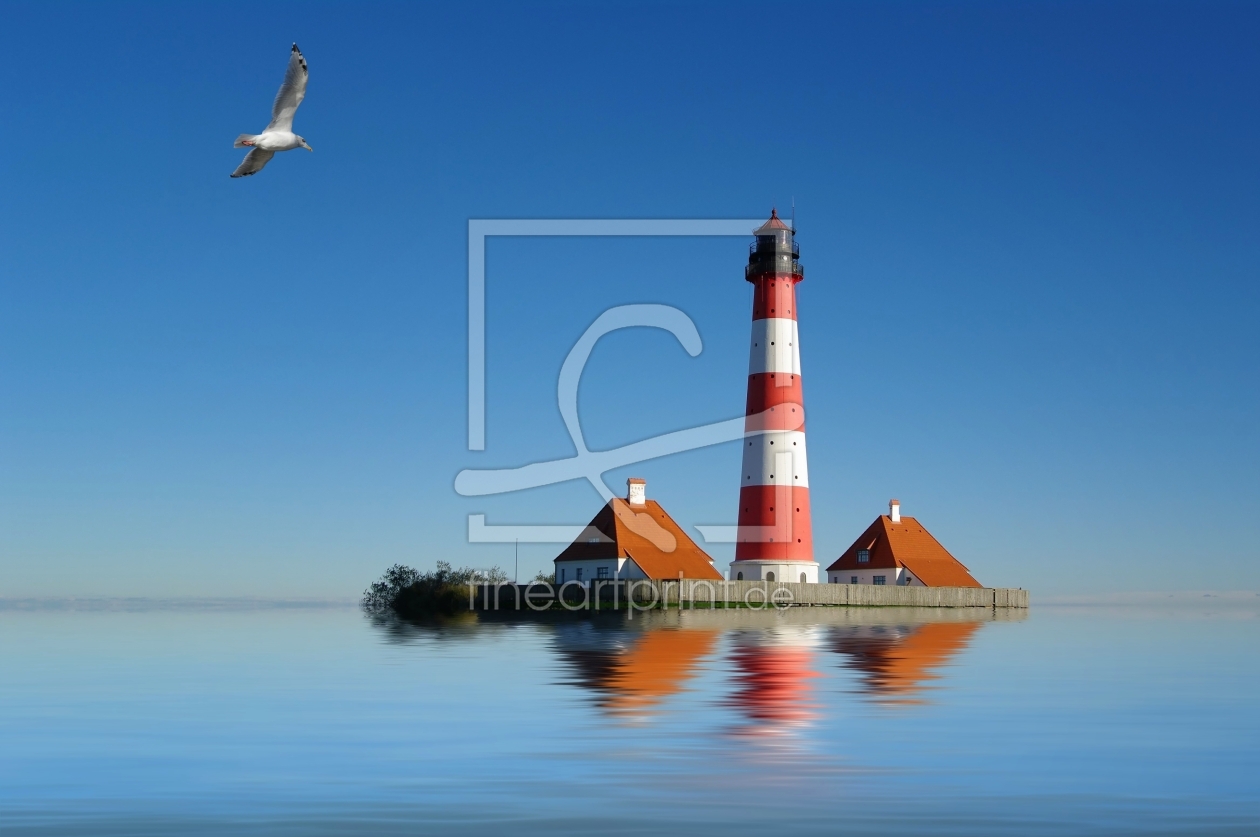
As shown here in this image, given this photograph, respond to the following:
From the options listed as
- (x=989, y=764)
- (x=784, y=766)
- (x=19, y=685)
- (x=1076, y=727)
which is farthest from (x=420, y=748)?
(x=19, y=685)

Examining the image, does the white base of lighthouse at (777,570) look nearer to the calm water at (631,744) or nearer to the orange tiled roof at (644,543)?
the orange tiled roof at (644,543)

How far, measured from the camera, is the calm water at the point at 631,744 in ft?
35.1

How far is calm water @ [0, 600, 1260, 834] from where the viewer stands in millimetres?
10688

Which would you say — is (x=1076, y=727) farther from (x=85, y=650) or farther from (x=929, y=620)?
(x=929, y=620)

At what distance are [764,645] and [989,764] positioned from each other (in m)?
20.6

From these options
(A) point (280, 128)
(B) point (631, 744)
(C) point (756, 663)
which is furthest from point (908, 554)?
(B) point (631, 744)

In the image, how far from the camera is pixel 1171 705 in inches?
787

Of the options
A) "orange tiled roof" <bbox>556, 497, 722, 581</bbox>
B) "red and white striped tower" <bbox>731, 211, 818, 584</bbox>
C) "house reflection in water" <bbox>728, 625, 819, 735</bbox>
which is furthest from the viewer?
"orange tiled roof" <bbox>556, 497, 722, 581</bbox>

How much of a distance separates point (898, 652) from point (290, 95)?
785 inches

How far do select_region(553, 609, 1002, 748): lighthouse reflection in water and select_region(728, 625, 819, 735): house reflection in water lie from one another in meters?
0.02

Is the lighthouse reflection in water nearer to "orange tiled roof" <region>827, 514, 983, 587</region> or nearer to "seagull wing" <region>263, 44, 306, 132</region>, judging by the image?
"seagull wing" <region>263, 44, 306, 132</region>

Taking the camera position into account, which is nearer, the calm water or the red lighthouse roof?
the calm water

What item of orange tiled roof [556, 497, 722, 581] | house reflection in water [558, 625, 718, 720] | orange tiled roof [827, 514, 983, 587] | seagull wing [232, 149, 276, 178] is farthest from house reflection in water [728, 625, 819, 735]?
orange tiled roof [827, 514, 983, 587]

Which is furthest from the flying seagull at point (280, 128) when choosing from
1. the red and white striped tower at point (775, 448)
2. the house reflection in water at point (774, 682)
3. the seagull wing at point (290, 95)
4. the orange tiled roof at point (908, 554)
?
the orange tiled roof at point (908, 554)
